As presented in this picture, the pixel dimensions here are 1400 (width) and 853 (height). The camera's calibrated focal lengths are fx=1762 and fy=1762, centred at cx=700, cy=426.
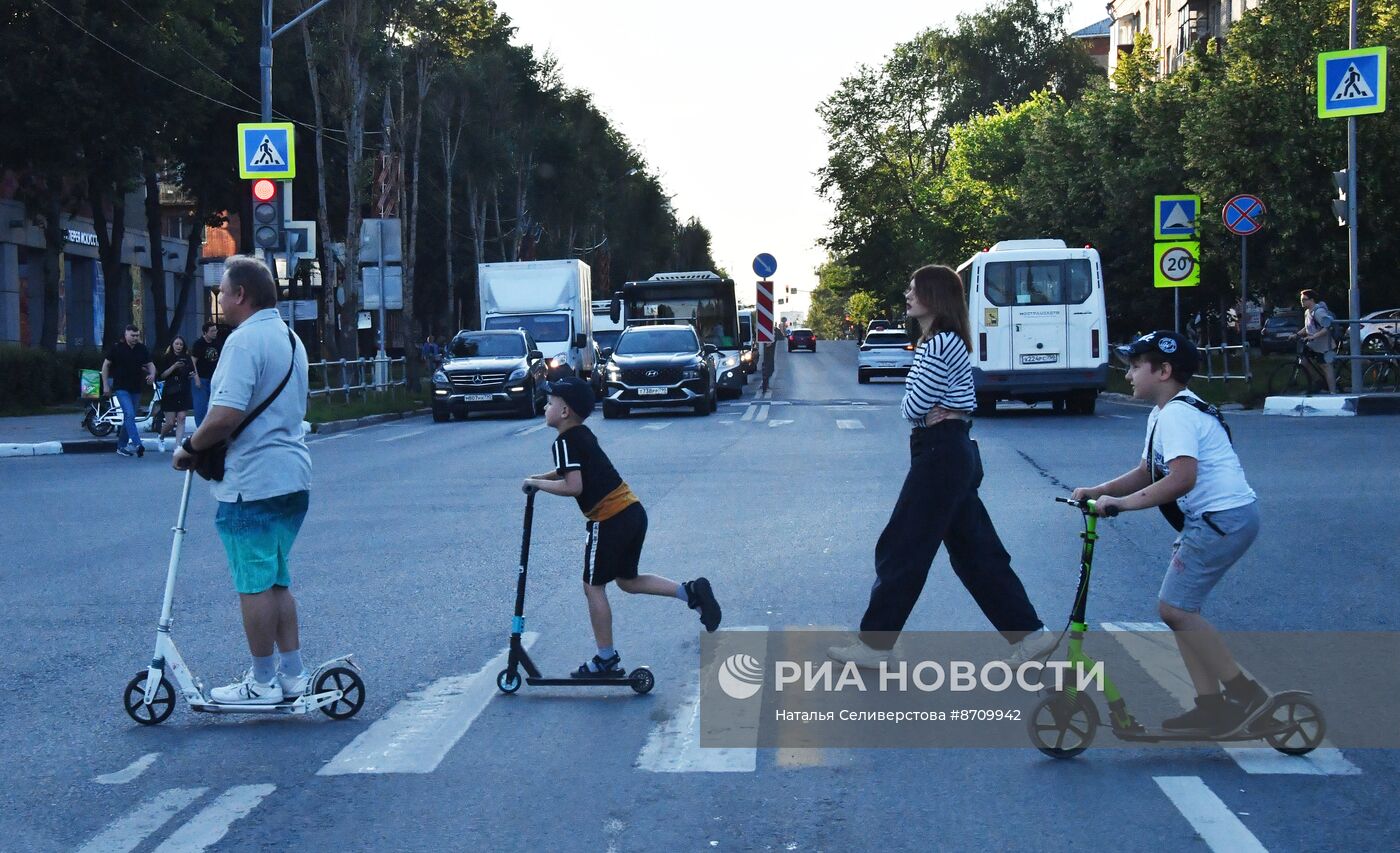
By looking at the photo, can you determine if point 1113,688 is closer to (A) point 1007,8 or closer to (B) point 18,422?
(B) point 18,422

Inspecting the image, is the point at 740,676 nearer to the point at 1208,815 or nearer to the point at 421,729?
the point at 421,729

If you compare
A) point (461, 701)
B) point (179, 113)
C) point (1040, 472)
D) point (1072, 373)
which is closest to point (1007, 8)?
point (179, 113)

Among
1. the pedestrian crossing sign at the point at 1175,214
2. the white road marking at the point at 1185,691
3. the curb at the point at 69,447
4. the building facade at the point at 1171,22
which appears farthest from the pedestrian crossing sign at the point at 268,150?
the building facade at the point at 1171,22

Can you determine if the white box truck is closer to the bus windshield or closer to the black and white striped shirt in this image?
the bus windshield

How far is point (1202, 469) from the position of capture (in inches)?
226

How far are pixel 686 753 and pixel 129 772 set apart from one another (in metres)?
A: 1.87

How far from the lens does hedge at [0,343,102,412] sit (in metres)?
35.2

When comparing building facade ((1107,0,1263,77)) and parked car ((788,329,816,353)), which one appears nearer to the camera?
building facade ((1107,0,1263,77))

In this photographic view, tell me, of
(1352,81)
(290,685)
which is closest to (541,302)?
(1352,81)

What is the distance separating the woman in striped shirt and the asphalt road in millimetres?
936

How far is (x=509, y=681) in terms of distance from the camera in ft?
23.1

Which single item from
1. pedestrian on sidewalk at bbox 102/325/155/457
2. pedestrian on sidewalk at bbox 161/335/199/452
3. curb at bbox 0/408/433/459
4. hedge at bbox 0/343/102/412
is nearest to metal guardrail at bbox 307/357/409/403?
hedge at bbox 0/343/102/412

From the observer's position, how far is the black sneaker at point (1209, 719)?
5863 mm

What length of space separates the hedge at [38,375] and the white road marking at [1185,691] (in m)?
30.7
